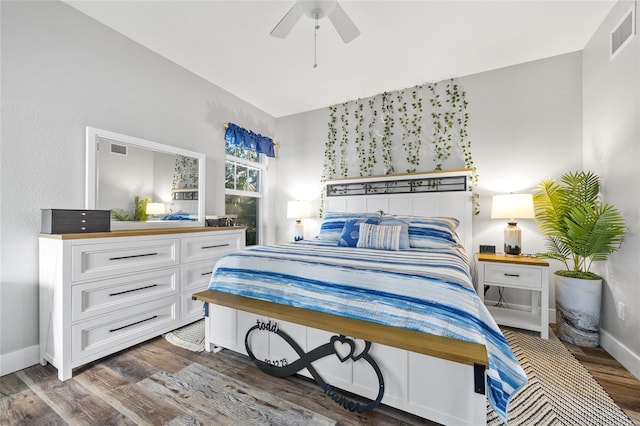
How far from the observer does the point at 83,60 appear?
225 centimetres

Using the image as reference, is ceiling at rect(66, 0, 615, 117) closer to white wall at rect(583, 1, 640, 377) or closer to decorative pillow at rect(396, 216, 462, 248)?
white wall at rect(583, 1, 640, 377)

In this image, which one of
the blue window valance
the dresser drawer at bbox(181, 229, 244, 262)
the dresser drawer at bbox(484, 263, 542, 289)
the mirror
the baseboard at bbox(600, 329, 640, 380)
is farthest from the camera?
the blue window valance

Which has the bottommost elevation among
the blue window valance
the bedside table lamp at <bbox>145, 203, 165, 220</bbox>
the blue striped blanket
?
the blue striped blanket

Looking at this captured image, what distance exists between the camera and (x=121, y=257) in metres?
2.11

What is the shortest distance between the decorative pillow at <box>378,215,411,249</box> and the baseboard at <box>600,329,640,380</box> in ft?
5.36

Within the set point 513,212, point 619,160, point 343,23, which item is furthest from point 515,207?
point 343,23

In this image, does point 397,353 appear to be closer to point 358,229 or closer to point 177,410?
point 177,410

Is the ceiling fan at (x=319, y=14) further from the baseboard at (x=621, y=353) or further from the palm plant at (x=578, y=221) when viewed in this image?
the baseboard at (x=621, y=353)

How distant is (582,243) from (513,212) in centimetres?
56

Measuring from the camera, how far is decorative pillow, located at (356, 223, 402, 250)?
2502 mm

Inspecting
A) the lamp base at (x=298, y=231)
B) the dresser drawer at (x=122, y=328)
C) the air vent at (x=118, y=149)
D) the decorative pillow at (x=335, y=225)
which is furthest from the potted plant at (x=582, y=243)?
the air vent at (x=118, y=149)

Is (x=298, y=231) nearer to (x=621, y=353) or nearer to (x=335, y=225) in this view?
(x=335, y=225)

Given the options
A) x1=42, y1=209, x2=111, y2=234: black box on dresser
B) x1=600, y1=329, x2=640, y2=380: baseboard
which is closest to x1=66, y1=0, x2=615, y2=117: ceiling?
x1=42, y1=209, x2=111, y2=234: black box on dresser

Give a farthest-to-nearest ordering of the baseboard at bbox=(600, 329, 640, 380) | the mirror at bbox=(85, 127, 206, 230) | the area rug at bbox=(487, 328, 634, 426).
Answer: the mirror at bbox=(85, 127, 206, 230)
the baseboard at bbox=(600, 329, 640, 380)
the area rug at bbox=(487, 328, 634, 426)
